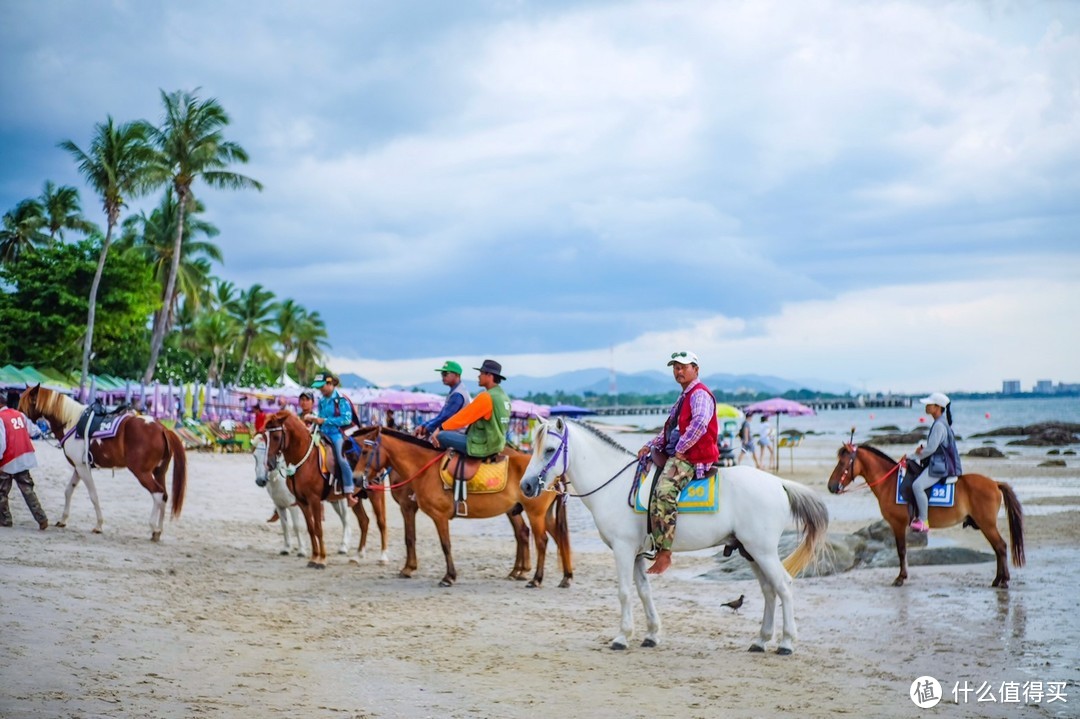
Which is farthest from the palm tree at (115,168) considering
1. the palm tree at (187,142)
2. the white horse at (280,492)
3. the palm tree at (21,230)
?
the white horse at (280,492)

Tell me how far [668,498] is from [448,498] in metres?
4.48

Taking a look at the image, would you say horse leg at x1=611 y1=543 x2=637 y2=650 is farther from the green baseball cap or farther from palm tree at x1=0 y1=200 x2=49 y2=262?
palm tree at x1=0 y1=200 x2=49 y2=262

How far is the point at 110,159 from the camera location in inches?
1602

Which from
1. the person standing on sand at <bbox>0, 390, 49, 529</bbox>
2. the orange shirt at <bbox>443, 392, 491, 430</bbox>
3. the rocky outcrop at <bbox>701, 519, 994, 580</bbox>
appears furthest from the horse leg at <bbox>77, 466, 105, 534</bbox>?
the rocky outcrop at <bbox>701, 519, 994, 580</bbox>

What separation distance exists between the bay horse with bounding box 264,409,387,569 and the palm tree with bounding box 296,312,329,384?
3133 inches

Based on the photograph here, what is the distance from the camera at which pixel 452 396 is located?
12.5 meters

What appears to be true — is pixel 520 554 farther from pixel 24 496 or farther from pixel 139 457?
pixel 24 496

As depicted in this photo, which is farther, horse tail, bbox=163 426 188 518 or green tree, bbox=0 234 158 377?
green tree, bbox=0 234 158 377

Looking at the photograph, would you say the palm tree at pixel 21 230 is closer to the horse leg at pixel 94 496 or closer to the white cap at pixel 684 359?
the horse leg at pixel 94 496

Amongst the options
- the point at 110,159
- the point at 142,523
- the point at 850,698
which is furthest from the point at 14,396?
the point at 110,159

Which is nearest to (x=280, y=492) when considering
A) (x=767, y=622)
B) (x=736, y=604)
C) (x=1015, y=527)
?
(x=736, y=604)

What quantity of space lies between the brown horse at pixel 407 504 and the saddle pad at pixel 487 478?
0.38m

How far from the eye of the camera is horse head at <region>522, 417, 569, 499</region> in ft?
30.1

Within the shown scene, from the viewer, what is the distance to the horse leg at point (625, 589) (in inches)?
338
